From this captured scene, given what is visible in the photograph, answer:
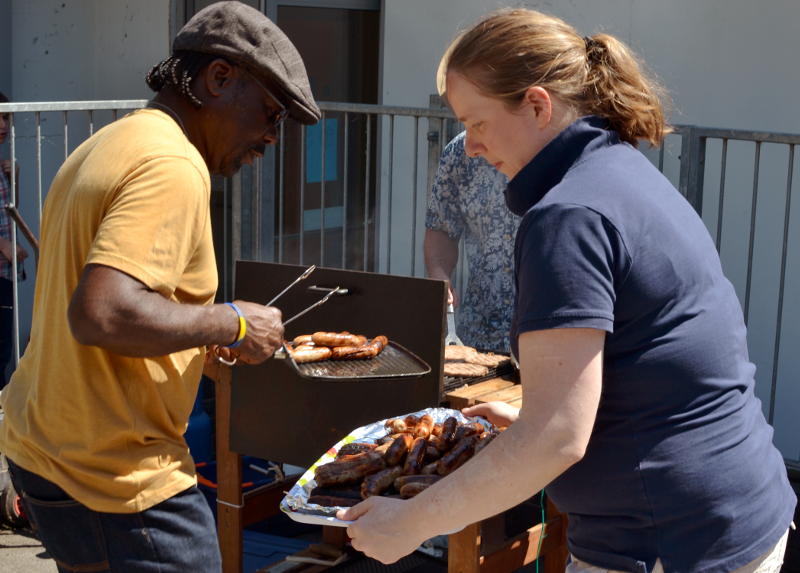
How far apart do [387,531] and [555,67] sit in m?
0.91

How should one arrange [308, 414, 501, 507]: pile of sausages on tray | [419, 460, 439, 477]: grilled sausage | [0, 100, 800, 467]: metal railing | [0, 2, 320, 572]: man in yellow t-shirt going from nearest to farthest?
[0, 2, 320, 572]: man in yellow t-shirt < [308, 414, 501, 507]: pile of sausages on tray < [419, 460, 439, 477]: grilled sausage < [0, 100, 800, 467]: metal railing

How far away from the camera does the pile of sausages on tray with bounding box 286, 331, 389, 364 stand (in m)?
3.43

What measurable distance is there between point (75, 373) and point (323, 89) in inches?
198

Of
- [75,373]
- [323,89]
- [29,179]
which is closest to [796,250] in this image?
[323,89]

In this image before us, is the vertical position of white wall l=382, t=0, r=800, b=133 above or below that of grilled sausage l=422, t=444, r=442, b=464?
above

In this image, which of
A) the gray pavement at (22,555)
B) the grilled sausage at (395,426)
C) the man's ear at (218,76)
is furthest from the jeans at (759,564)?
the gray pavement at (22,555)

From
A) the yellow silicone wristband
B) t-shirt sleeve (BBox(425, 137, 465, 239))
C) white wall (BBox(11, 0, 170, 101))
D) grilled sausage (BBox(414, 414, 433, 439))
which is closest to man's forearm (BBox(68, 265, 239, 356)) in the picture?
the yellow silicone wristband

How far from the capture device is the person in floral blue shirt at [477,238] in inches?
169

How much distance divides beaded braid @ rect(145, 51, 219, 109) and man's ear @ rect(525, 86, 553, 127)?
896 mm

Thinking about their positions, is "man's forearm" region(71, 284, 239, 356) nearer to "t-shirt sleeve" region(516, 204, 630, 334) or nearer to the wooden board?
"t-shirt sleeve" region(516, 204, 630, 334)

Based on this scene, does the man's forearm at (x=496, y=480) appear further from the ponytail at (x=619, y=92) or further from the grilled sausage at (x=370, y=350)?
the grilled sausage at (x=370, y=350)

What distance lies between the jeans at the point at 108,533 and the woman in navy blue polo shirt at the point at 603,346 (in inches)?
23.7

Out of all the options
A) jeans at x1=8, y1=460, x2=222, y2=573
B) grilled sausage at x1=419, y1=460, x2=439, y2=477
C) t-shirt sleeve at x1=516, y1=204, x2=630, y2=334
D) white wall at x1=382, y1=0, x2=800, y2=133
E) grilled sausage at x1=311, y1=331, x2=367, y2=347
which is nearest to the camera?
t-shirt sleeve at x1=516, y1=204, x2=630, y2=334

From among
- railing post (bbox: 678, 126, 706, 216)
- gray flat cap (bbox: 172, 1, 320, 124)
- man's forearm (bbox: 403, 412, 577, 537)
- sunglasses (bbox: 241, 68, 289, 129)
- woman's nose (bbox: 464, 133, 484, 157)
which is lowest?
man's forearm (bbox: 403, 412, 577, 537)
